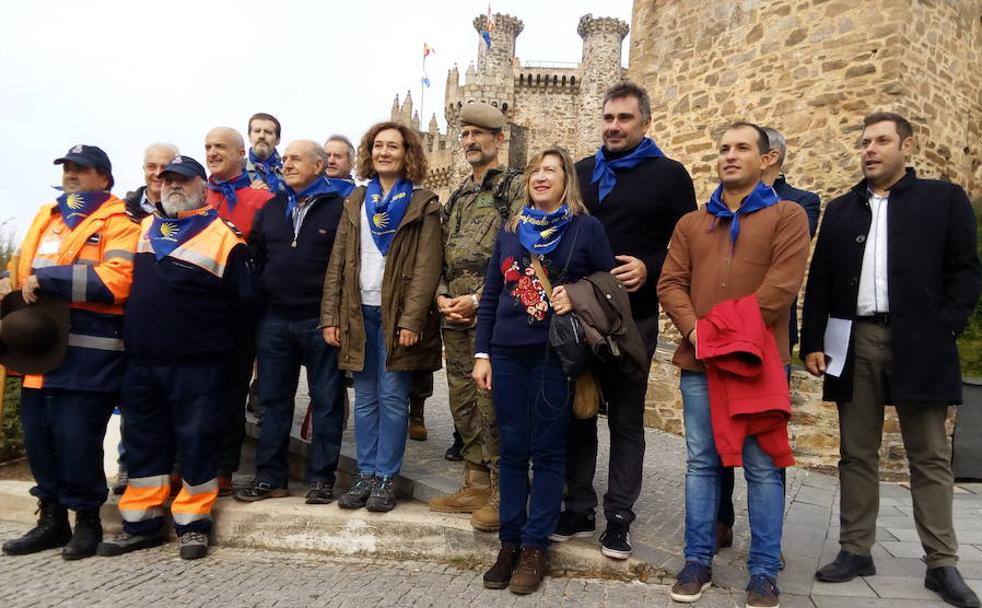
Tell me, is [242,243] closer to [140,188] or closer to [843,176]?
[140,188]

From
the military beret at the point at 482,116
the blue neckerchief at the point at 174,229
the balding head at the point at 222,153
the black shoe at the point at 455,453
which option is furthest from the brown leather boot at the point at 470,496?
the balding head at the point at 222,153

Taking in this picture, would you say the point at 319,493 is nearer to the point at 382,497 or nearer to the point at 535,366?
the point at 382,497

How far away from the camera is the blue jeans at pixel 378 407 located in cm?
380

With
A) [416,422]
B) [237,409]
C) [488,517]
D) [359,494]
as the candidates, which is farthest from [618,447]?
[416,422]

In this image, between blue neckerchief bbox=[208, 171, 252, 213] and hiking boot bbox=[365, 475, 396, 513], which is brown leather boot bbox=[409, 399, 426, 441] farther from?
blue neckerchief bbox=[208, 171, 252, 213]

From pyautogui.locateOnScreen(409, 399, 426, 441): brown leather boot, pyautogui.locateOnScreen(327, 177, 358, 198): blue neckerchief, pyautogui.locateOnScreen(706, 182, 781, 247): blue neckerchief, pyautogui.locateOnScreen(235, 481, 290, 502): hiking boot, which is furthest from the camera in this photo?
pyautogui.locateOnScreen(409, 399, 426, 441): brown leather boot

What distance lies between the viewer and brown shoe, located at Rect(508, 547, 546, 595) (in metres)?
3.04

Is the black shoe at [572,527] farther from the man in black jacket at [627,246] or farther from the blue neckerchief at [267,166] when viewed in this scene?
the blue neckerchief at [267,166]

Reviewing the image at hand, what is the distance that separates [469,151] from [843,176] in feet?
19.0

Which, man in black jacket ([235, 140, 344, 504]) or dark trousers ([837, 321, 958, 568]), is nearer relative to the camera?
dark trousers ([837, 321, 958, 568])

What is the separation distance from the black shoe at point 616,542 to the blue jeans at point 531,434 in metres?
0.30

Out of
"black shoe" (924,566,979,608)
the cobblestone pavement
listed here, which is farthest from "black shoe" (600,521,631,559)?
"black shoe" (924,566,979,608)

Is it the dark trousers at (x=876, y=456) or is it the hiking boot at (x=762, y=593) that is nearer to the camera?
the hiking boot at (x=762, y=593)

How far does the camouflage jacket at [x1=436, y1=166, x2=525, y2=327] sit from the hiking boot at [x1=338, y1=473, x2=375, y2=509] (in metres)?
1.16
